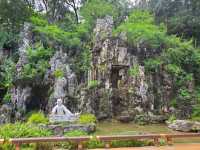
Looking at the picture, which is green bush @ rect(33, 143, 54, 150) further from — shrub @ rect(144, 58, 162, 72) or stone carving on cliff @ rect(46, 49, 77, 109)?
shrub @ rect(144, 58, 162, 72)

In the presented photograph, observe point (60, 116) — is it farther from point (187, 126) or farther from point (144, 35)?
point (144, 35)

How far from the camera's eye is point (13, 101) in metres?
20.0

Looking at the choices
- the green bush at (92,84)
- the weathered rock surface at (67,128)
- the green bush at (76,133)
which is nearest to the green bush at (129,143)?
the green bush at (76,133)

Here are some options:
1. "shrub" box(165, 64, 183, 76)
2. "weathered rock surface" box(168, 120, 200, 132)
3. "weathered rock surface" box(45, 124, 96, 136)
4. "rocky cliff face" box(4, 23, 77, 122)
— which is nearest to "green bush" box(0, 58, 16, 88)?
"rocky cliff face" box(4, 23, 77, 122)

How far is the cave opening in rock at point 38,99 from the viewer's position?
2105 centimetres

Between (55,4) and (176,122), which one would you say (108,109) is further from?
(55,4)

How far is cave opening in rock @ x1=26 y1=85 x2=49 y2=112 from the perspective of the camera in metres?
21.0

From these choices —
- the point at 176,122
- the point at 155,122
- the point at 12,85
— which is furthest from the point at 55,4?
the point at 176,122

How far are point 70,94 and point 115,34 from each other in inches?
209

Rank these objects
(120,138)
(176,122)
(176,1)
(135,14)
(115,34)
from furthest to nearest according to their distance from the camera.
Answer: (176,1) → (135,14) → (115,34) → (176,122) → (120,138)

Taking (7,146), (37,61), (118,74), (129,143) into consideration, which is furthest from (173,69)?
(7,146)

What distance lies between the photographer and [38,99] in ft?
71.0

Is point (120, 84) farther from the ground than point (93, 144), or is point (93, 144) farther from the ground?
point (120, 84)

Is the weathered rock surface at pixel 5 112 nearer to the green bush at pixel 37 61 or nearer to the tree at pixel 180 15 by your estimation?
the green bush at pixel 37 61
